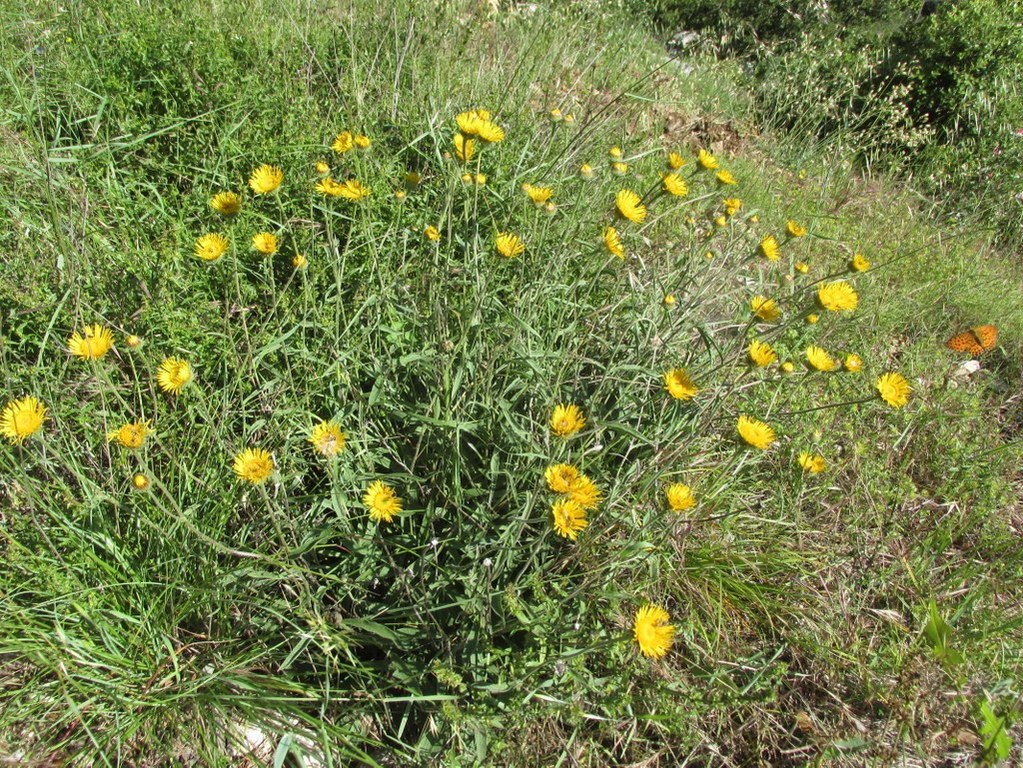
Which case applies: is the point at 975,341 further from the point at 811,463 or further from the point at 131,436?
the point at 131,436

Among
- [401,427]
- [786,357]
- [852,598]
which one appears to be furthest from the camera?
[786,357]

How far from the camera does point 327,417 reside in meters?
1.89

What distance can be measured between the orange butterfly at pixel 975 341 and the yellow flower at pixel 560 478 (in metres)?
2.49

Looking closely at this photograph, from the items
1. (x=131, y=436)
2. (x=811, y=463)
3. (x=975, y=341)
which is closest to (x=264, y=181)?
(x=131, y=436)

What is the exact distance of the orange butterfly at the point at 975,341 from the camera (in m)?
3.04

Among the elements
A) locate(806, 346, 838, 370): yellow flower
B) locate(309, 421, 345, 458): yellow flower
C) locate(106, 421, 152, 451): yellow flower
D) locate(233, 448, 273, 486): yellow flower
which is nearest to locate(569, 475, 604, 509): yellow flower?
locate(309, 421, 345, 458): yellow flower

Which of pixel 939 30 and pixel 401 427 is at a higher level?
pixel 939 30

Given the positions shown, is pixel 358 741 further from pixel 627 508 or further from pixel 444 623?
pixel 627 508

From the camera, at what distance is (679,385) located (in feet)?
5.58

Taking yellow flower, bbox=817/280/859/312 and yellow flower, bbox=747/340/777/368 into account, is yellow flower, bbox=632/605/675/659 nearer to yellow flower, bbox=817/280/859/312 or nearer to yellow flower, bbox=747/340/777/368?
yellow flower, bbox=747/340/777/368

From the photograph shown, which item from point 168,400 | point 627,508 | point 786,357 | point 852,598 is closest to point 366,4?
point 168,400

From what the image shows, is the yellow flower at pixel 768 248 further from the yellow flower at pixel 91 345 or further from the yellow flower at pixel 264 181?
the yellow flower at pixel 91 345

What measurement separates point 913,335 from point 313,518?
2798 millimetres

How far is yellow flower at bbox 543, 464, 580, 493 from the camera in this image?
141 cm
